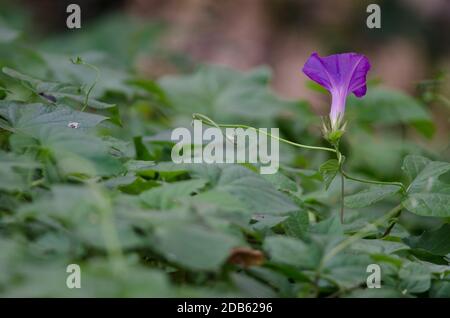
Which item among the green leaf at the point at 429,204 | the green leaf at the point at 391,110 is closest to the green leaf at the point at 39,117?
the green leaf at the point at 429,204

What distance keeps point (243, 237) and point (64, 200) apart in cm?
25

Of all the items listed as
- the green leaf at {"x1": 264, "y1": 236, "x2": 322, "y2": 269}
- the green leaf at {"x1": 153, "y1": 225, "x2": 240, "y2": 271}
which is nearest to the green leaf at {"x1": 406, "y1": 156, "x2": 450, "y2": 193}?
the green leaf at {"x1": 264, "y1": 236, "x2": 322, "y2": 269}

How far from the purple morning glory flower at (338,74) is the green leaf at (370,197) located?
106 mm

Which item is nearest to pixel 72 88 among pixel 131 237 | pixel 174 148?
pixel 174 148

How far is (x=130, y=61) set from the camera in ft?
8.97

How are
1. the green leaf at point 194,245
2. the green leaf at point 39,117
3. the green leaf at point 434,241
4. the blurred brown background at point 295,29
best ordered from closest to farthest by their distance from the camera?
the green leaf at point 194,245
the green leaf at point 39,117
the green leaf at point 434,241
the blurred brown background at point 295,29

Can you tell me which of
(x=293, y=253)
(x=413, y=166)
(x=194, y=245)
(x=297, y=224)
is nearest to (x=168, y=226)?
(x=194, y=245)

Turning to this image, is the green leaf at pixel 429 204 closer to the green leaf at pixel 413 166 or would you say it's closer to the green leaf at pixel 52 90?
the green leaf at pixel 413 166

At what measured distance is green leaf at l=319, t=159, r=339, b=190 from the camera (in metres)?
1.00

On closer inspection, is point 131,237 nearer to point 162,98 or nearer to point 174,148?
point 174,148

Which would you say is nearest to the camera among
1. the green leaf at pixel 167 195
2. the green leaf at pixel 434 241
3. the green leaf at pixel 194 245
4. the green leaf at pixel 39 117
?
the green leaf at pixel 194 245

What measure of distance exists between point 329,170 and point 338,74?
0.16m

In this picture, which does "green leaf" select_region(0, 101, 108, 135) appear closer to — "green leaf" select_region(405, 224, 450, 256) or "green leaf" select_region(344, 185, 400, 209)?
"green leaf" select_region(344, 185, 400, 209)

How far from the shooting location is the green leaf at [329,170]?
3.28 ft
